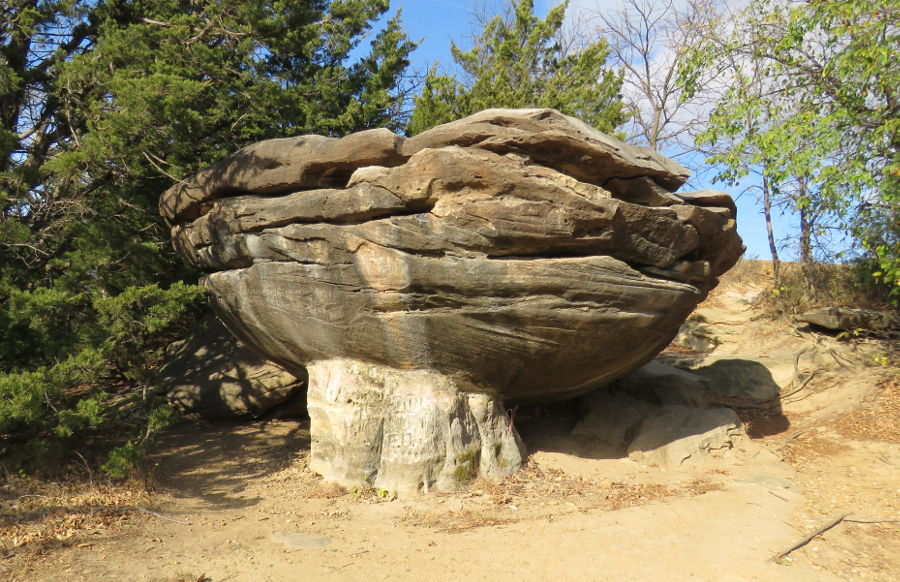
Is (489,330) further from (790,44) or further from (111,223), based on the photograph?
(790,44)

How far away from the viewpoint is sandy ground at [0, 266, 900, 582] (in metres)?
5.49

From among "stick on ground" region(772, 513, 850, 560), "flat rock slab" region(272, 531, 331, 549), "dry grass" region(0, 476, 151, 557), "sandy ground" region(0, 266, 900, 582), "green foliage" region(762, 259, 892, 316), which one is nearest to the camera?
"sandy ground" region(0, 266, 900, 582)

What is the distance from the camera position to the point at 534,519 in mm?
6633

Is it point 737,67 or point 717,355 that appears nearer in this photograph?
point 737,67

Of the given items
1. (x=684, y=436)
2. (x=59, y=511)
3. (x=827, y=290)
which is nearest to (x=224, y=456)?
(x=59, y=511)

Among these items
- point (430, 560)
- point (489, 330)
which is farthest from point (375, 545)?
point (489, 330)

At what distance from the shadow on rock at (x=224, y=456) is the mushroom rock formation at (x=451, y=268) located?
3.64 ft

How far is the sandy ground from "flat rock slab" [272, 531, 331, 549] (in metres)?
0.03

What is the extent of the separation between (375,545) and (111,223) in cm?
570

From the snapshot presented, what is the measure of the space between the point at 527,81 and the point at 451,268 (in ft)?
33.0

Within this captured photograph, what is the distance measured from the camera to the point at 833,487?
772 cm

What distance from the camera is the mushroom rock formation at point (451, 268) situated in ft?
22.3

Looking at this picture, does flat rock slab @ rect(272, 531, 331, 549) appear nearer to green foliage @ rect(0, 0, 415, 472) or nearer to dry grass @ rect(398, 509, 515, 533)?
dry grass @ rect(398, 509, 515, 533)

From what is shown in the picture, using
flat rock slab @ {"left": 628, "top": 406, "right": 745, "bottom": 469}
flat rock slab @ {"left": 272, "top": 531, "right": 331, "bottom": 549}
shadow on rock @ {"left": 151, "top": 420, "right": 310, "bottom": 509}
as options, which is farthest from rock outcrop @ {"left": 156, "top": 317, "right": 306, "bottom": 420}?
flat rock slab @ {"left": 628, "top": 406, "right": 745, "bottom": 469}
